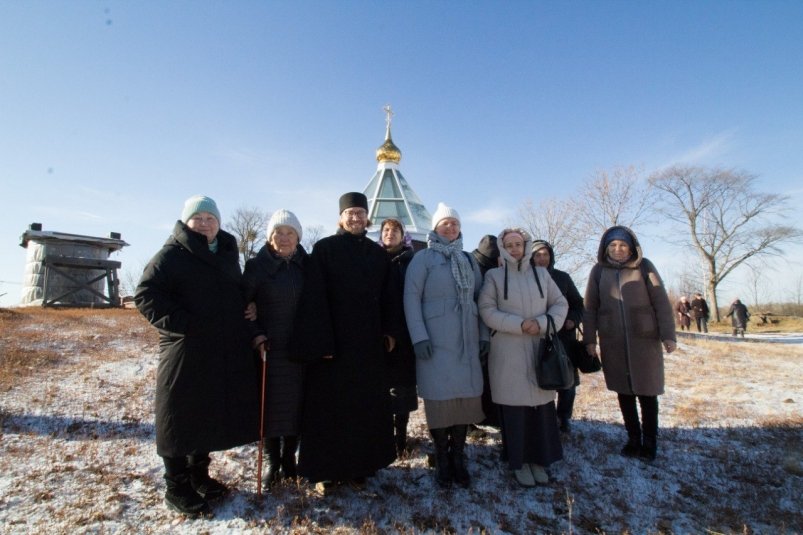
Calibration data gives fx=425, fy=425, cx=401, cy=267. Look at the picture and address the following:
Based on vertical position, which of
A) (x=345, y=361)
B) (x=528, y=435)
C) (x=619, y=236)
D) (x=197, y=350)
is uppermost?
(x=619, y=236)

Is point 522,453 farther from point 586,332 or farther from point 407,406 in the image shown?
point 586,332

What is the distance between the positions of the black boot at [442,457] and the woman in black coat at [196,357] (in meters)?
1.42

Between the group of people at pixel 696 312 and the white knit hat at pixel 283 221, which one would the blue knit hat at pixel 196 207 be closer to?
the white knit hat at pixel 283 221

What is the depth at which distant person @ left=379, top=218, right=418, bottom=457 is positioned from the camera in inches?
135

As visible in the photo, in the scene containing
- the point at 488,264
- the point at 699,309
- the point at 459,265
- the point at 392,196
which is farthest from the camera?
the point at 392,196

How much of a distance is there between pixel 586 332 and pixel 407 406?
194 cm

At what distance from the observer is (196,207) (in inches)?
124

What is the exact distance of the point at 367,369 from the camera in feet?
10.7

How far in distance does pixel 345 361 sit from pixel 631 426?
2.90 meters

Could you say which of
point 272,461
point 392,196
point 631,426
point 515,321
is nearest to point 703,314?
point 392,196

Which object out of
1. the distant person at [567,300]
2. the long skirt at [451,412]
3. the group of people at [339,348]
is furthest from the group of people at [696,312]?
the long skirt at [451,412]

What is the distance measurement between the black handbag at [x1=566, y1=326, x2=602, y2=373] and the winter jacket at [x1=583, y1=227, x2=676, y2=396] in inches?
3.8

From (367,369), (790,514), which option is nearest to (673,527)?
(790,514)

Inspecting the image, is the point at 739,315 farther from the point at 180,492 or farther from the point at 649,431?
the point at 180,492
